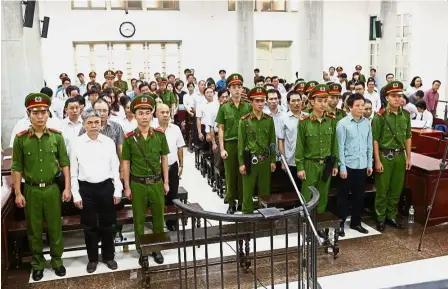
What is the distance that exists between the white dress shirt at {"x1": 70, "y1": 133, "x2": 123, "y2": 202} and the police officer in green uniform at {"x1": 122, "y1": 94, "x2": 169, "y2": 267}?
0.53 ft

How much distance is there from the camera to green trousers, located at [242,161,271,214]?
18.9 ft

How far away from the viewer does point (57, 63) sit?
16.2m

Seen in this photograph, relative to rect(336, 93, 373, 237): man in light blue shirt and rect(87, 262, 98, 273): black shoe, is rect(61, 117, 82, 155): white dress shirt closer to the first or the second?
rect(87, 262, 98, 273): black shoe

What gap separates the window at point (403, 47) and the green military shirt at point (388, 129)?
1271 centimetres

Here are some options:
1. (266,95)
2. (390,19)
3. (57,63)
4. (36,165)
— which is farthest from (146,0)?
(36,165)

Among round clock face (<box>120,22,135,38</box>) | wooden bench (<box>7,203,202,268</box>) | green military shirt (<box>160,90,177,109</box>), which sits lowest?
wooden bench (<box>7,203,202,268</box>)

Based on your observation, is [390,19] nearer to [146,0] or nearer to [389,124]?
[146,0]

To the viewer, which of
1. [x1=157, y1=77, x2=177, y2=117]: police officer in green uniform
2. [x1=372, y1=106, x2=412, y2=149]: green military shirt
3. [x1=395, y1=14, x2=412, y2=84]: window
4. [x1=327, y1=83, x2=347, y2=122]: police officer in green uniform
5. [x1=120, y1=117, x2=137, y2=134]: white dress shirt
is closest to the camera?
[x1=372, y1=106, x2=412, y2=149]: green military shirt

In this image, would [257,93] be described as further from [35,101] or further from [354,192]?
[35,101]

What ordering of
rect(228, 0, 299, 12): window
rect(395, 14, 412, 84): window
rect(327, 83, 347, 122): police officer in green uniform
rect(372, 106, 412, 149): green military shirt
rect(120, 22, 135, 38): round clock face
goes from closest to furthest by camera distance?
rect(372, 106, 412, 149): green military shirt < rect(327, 83, 347, 122): police officer in green uniform < rect(120, 22, 135, 38): round clock face < rect(395, 14, 412, 84): window < rect(228, 0, 299, 12): window

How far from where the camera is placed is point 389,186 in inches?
225

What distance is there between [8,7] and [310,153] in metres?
6.48

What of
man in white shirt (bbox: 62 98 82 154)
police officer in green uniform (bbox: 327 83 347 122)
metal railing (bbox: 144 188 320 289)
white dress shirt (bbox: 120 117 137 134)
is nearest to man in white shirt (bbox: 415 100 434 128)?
police officer in green uniform (bbox: 327 83 347 122)

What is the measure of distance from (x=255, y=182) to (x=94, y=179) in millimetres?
2121
